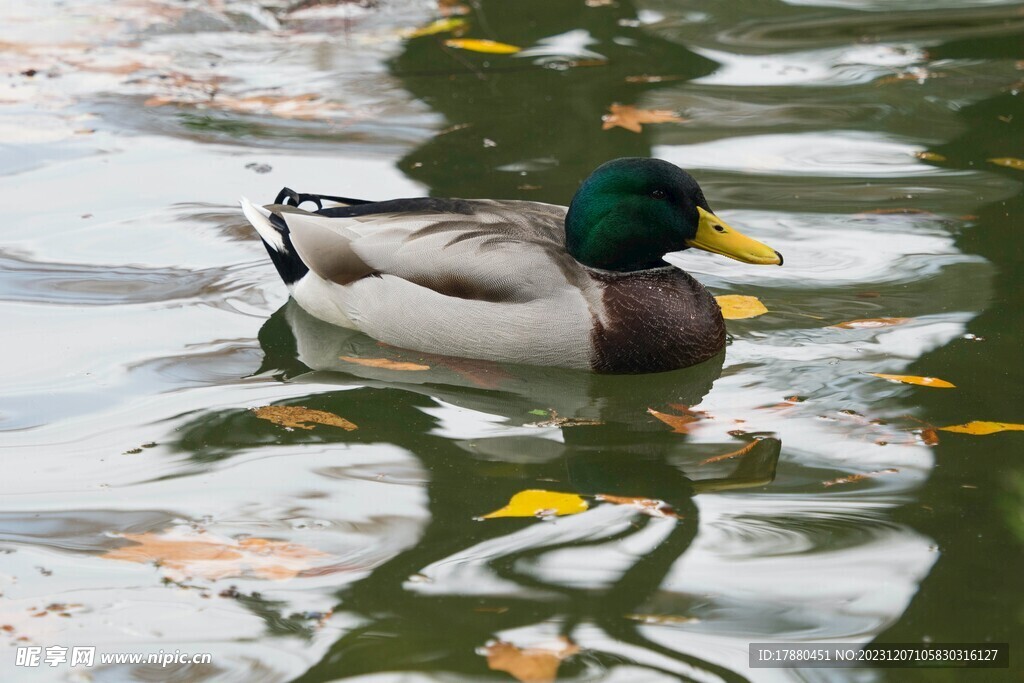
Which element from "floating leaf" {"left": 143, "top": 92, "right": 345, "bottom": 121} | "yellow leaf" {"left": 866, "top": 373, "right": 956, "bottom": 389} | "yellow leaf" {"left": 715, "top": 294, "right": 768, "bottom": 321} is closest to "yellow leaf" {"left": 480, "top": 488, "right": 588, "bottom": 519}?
"yellow leaf" {"left": 866, "top": 373, "right": 956, "bottom": 389}

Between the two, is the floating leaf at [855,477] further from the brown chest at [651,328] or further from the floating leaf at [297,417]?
the floating leaf at [297,417]

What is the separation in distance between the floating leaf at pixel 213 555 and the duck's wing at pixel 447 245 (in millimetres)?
1706

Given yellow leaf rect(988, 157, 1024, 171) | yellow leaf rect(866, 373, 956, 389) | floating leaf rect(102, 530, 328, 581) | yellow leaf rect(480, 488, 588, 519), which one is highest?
yellow leaf rect(988, 157, 1024, 171)

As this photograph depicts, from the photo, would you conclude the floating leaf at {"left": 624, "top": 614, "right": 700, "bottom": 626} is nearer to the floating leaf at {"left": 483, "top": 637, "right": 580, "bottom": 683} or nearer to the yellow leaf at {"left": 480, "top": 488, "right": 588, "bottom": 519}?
the floating leaf at {"left": 483, "top": 637, "right": 580, "bottom": 683}

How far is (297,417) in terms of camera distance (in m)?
5.23

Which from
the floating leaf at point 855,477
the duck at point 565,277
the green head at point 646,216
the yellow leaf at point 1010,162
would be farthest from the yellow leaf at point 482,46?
the floating leaf at point 855,477

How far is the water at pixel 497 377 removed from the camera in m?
3.91

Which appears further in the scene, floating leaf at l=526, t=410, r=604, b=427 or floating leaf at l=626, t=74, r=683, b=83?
floating leaf at l=626, t=74, r=683, b=83

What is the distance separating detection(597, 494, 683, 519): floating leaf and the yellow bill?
1424mm

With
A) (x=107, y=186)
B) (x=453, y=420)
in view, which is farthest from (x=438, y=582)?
(x=107, y=186)

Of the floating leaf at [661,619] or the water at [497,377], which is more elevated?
the water at [497,377]

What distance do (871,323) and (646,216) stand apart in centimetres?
113

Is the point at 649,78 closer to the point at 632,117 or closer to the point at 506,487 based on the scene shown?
the point at 632,117

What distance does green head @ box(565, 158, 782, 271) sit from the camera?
562cm
